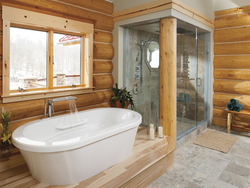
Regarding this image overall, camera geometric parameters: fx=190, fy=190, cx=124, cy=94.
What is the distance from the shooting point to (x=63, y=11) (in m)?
2.89

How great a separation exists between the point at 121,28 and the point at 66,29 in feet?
3.56

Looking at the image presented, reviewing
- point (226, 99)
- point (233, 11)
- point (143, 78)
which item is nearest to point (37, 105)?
point (143, 78)

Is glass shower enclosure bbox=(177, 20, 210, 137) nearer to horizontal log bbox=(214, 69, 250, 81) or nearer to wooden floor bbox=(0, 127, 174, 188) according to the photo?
horizontal log bbox=(214, 69, 250, 81)

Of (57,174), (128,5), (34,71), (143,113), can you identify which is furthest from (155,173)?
(128,5)

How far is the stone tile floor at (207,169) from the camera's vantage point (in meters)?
2.23

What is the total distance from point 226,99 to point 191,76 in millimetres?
1237

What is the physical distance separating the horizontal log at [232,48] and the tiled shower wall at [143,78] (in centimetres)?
191

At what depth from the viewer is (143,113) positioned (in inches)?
139

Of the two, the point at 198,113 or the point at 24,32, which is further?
the point at 198,113

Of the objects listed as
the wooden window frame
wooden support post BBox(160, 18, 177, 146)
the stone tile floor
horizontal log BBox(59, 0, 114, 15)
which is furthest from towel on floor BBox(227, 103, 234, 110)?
horizontal log BBox(59, 0, 114, 15)

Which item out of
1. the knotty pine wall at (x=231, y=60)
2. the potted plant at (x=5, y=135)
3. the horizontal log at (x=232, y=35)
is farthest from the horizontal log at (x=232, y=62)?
the potted plant at (x=5, y=135)

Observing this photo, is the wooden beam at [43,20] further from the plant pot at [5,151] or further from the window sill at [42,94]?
the plant pot at [5,151]

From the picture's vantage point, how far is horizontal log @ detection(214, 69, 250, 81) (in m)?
3.91

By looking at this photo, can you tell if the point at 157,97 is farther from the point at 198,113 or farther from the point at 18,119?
the point at 18,119
